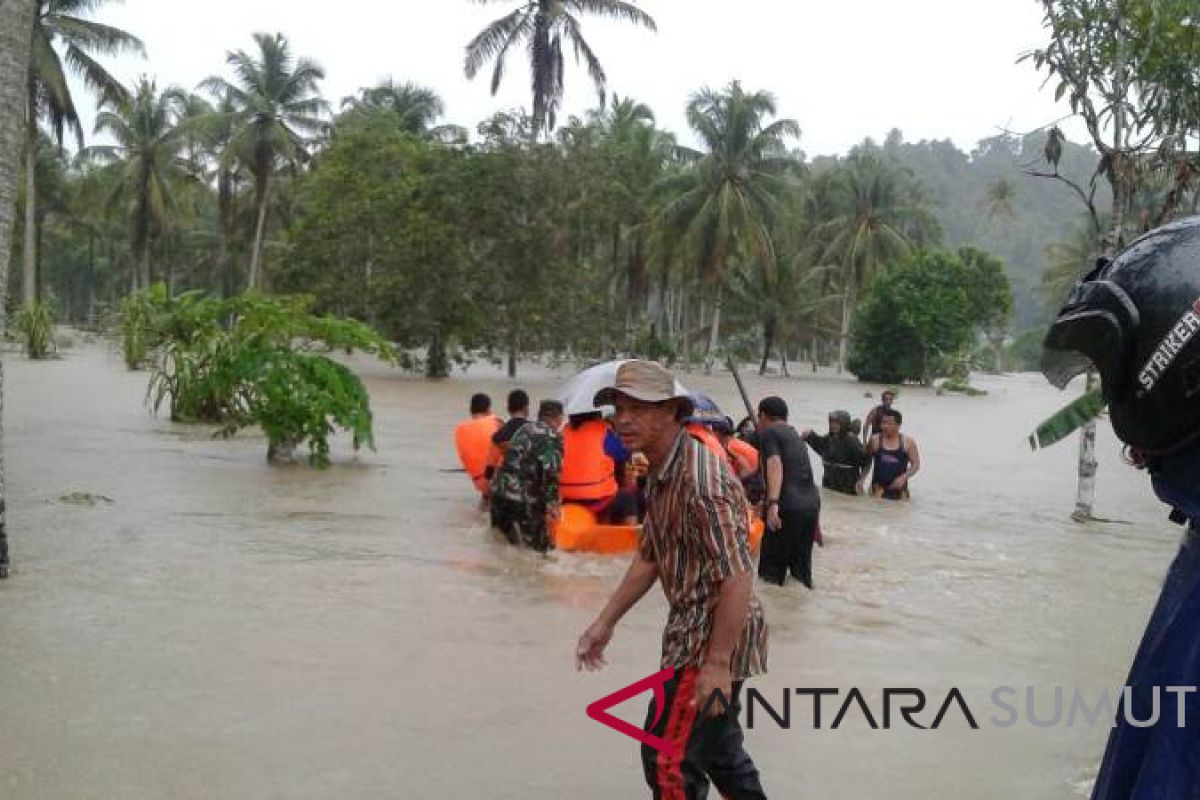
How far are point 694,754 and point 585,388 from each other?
695cm

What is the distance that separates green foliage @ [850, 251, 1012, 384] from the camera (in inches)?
1887

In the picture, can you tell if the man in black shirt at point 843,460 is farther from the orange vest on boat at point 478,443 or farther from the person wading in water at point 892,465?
the orange vest on boat at point 478,443

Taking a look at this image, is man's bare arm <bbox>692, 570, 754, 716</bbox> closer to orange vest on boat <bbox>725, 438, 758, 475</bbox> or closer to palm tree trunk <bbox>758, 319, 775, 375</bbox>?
orange vest on boat <bbox>725, 438, 758, 475</bbox>

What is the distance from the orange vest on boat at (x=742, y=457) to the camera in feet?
30.9

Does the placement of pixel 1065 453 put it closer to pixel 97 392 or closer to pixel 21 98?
pixel 97 392

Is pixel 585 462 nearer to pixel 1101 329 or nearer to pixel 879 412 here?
pixel 879 412

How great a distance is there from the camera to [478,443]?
10.8 meters

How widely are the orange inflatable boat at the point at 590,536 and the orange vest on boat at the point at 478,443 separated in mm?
1408

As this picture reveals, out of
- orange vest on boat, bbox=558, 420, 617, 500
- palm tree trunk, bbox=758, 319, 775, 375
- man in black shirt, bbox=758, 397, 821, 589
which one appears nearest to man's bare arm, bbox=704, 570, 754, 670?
man in black shirt, bbox=758, 397, 821, 589

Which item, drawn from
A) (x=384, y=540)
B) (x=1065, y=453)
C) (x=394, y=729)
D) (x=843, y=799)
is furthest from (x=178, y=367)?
(x=1065, y=453)

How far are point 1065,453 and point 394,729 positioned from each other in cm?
2124

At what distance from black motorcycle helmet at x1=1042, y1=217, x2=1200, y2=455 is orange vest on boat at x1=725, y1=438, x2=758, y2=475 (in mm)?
7848

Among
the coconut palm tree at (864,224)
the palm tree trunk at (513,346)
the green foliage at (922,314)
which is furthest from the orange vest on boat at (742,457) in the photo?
the coconut palm tree at (864,224)

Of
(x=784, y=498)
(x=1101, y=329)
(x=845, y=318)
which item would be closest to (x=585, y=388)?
(x=784, y=498)
